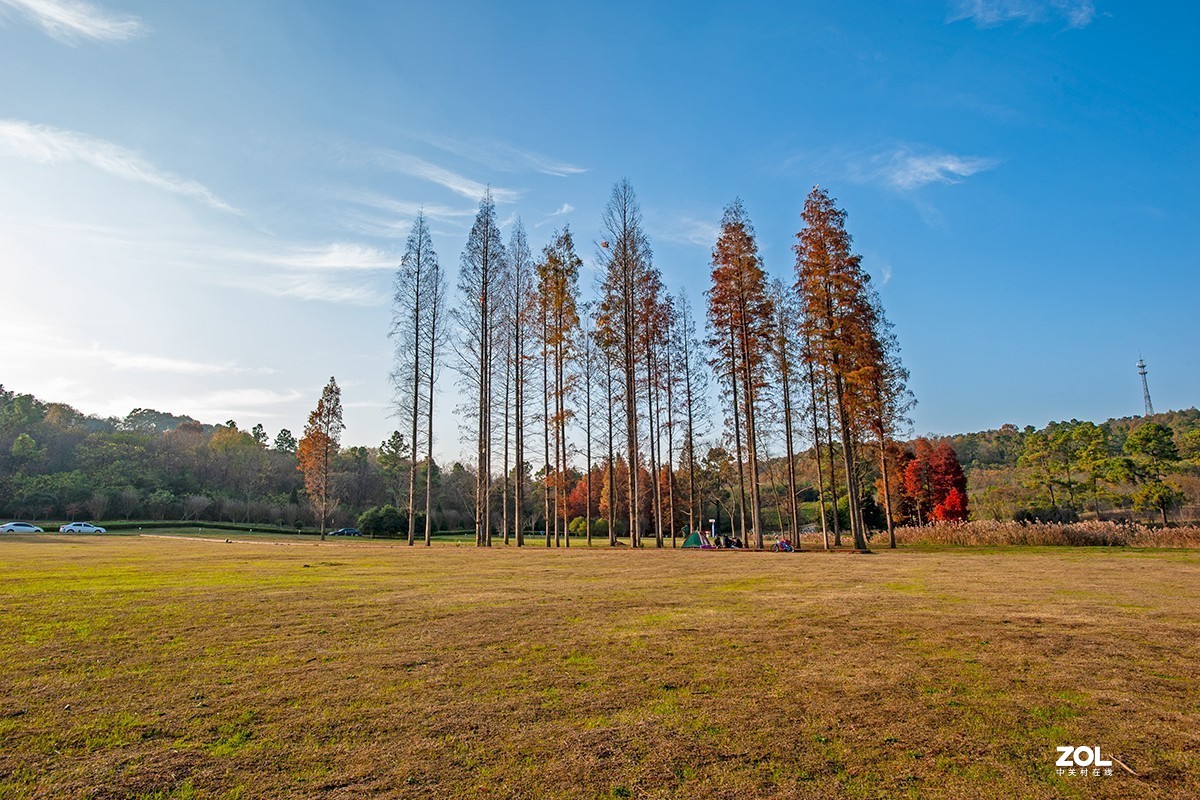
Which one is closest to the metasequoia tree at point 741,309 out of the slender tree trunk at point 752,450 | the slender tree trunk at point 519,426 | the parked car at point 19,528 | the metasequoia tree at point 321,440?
the slender tree trunk at point 752,450

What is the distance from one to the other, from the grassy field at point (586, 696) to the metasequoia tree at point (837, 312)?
15.5 meters

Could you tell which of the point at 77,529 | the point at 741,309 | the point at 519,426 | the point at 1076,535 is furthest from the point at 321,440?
the point at 1076,535

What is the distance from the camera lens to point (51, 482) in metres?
52.8

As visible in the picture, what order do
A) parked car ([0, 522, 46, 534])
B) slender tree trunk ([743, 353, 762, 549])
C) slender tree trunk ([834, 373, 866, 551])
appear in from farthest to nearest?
1. parked car ([0, 522, 46, 534])
2. slender tree trunk ([834, 373, 866, 551])
3. slender tree trunk ([743, 353, 762, 549])

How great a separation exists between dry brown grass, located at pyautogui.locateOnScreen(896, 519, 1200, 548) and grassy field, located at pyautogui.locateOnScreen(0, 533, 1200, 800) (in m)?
18.8

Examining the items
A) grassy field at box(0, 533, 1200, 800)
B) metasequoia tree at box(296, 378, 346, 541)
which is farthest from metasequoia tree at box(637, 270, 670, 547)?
metasequoia tree at box(296, 378, 346, 541)

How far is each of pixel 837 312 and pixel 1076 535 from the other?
12926 mm

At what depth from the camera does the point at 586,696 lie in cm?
411

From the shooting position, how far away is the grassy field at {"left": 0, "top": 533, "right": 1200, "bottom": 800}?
2.95 m

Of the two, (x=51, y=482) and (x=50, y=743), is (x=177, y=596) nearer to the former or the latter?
(x=50, y=743)

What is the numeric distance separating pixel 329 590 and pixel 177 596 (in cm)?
187

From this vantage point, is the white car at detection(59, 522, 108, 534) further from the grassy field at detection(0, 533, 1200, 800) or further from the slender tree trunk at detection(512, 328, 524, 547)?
the grassy field at detection(0, 533, 1200, 800)

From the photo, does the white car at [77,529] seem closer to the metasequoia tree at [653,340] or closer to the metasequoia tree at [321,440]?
the metasequoia tree at [321,440]

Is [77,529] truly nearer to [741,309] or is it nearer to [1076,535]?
[741,309]
